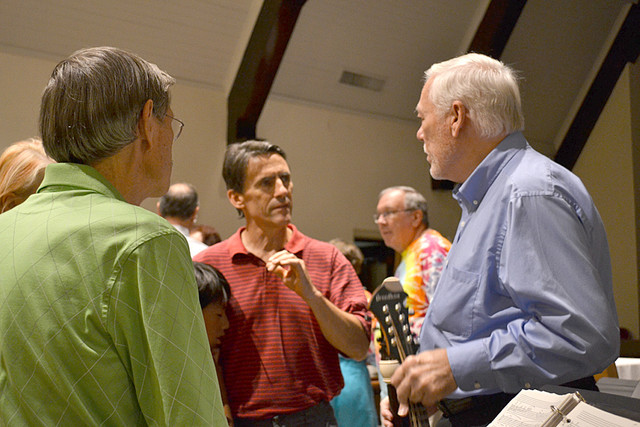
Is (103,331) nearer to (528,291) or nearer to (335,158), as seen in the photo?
(528,291)

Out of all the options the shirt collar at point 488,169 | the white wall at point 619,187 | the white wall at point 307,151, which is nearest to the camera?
the shirt collar at point 488,169

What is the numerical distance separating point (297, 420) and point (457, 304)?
2.36 feet

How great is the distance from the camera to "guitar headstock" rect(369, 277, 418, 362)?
179 centimetres

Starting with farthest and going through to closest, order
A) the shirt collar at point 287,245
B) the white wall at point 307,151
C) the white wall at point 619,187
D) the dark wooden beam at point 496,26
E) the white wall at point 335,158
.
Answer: the white wall at point 619,187, the dark wooden beam at point 496,26, the white wall at point 335,158, the white wall at point 307,151, the shirt collar at point 287,245

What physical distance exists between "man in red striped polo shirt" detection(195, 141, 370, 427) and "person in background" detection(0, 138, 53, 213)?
69 centimetres

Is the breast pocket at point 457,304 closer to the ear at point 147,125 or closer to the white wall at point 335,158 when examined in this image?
the ear at point 147,125

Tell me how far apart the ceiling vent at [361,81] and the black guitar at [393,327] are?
5.91 metres

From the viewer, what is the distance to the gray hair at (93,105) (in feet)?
3.57

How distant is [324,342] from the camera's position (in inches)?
86.0

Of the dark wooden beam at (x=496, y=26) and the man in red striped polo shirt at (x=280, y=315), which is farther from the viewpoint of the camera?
the dark wooden beam at (x=496, y=26)

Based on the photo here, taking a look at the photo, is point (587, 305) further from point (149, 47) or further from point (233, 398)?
point (149, 47)

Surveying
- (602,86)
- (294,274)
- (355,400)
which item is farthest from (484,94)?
(602,86)

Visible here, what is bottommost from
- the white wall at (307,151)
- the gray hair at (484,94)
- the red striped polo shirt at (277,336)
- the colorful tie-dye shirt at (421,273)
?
the white wall at (307,151)

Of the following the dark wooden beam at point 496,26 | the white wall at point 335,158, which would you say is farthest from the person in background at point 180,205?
the dark wooden beam at point 496,26
